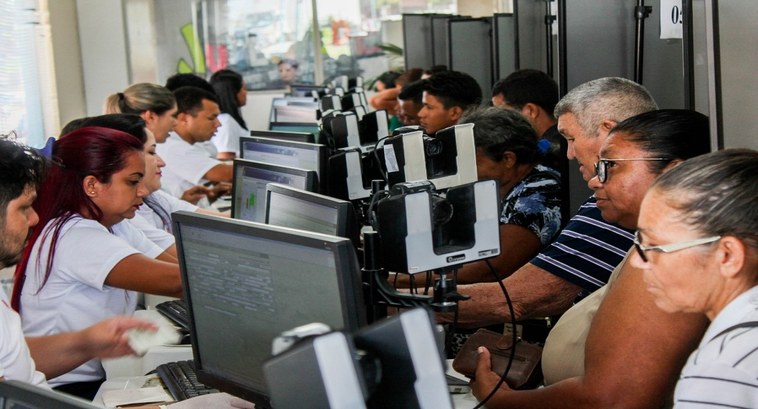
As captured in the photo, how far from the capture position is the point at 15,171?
2.07 m

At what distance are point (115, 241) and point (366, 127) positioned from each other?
85.0 inches

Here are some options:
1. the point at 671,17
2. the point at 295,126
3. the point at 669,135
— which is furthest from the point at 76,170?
the point at 295,126

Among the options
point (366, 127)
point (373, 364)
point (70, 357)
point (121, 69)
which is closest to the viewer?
point (373, 364)

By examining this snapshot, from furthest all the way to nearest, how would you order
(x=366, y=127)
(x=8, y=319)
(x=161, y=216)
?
(x=366, y=127) < (x=161, y=216) < (x=8, y=319)

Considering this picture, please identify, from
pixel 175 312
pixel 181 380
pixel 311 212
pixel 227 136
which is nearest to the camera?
pixel 311 212

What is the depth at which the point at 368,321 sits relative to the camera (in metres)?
1.82

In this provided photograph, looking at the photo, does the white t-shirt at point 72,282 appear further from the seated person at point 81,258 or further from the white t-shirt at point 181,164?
the white t-shirt at point 181,164

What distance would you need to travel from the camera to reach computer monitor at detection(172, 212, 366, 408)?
1.65 metres

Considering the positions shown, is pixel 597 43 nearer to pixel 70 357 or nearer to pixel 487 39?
pixel 70 357

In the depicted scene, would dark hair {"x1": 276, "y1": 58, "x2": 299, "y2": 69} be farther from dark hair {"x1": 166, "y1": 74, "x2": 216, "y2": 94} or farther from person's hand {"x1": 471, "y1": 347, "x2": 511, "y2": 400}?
person's hand {"x1": 471, "y1": 347, "x2": 511, "y2": 400}

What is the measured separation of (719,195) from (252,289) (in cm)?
83

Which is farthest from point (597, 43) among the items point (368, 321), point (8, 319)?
point (8, 319)

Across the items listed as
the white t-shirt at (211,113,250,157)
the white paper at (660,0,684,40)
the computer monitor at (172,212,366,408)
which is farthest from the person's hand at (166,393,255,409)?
the white t-shirt at (211,113,250,157)

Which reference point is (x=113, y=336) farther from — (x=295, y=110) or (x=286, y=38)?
(x=286, y=38)
